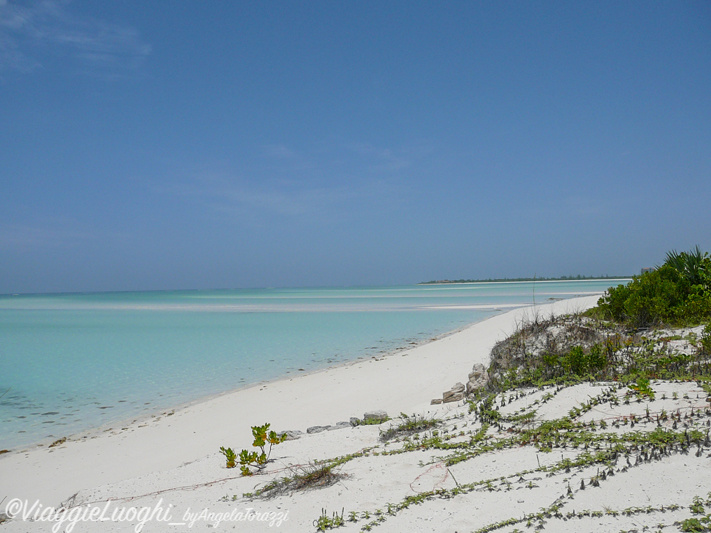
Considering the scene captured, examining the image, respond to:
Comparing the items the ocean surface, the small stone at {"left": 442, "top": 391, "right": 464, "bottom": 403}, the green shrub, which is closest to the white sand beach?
the small stone at {"left": 442, "top": 391, "right": 464, "bottom": 403}

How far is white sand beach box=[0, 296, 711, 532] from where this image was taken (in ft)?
10.2

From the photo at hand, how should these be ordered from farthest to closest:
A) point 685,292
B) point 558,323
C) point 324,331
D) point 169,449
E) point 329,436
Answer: point 324,331 → point 685,292 → point 558,323 → point 169,449 → point 329,436

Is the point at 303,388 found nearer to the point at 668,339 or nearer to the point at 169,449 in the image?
the point at 169,449

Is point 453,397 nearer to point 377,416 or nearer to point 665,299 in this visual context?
point 377,416

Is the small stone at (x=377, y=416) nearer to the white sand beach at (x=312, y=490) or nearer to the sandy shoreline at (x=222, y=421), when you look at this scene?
the white sand beach at (x=312, y=490)

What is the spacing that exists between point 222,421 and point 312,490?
4.59 meters

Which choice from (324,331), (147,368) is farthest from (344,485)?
(324,331)

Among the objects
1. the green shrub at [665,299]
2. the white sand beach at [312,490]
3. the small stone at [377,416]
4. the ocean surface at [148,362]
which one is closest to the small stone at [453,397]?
the white sand beach at [312,490]

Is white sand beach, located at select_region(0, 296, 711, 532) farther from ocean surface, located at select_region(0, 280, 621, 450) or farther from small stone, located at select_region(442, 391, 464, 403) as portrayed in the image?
ocean surface, located at select_region(0, 280, 621, 450)

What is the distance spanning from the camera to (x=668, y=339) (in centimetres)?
719

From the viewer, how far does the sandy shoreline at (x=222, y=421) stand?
5.93 metres

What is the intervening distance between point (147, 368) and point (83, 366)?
2.37 metres

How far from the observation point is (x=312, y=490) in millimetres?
3848

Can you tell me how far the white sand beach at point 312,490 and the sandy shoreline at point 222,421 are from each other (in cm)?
4
